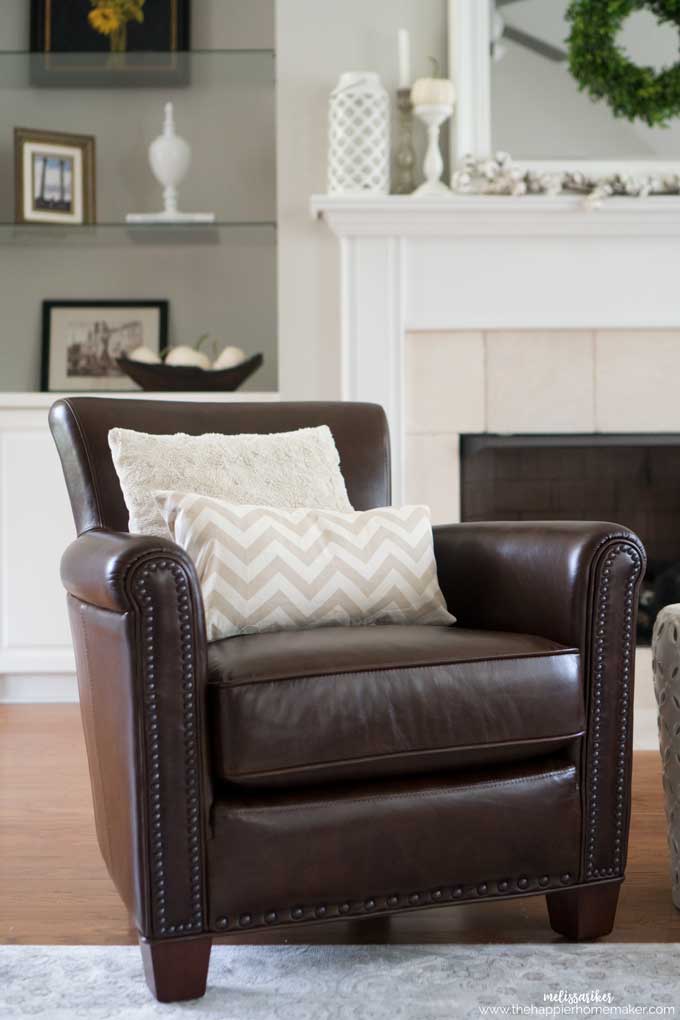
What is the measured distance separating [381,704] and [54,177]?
285 cm

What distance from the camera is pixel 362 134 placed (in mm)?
3416

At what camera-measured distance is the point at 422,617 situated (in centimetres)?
194

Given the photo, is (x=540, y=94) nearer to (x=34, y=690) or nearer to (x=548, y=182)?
(x=548, y=182)

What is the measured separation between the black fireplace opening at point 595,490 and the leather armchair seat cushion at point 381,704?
1825 mm

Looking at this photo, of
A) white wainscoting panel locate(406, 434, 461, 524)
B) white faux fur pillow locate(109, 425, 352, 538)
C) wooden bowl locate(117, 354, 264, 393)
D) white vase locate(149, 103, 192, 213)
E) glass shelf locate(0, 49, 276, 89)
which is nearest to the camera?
white faux fur pillow locate(109, 425, 352, 538)

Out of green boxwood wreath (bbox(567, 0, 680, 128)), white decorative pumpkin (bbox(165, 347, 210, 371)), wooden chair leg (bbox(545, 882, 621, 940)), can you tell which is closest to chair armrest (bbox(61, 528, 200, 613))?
wooden chair leg (bbox(545, 882, 621, 940))

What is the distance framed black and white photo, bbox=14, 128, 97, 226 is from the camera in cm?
384

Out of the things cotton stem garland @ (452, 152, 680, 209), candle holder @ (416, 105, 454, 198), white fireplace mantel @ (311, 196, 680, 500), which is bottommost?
white fireplace mantel @ (311, 196, 680, 500)

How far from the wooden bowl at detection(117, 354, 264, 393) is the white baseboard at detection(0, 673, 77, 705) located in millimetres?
952

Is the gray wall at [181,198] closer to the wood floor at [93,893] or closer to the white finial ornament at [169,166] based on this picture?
the white finial ornament at [169,166]

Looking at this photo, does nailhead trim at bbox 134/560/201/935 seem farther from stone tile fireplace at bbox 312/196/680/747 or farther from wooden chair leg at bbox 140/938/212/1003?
stone tile fireplace at bbox 312/196/680/747

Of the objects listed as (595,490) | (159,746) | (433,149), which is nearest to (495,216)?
(433,149)

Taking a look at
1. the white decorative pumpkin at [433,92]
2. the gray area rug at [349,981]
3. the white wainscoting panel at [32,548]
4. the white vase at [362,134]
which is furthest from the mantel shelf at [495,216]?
the gray area rug at [349,981]

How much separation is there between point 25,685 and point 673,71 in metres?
2.68
